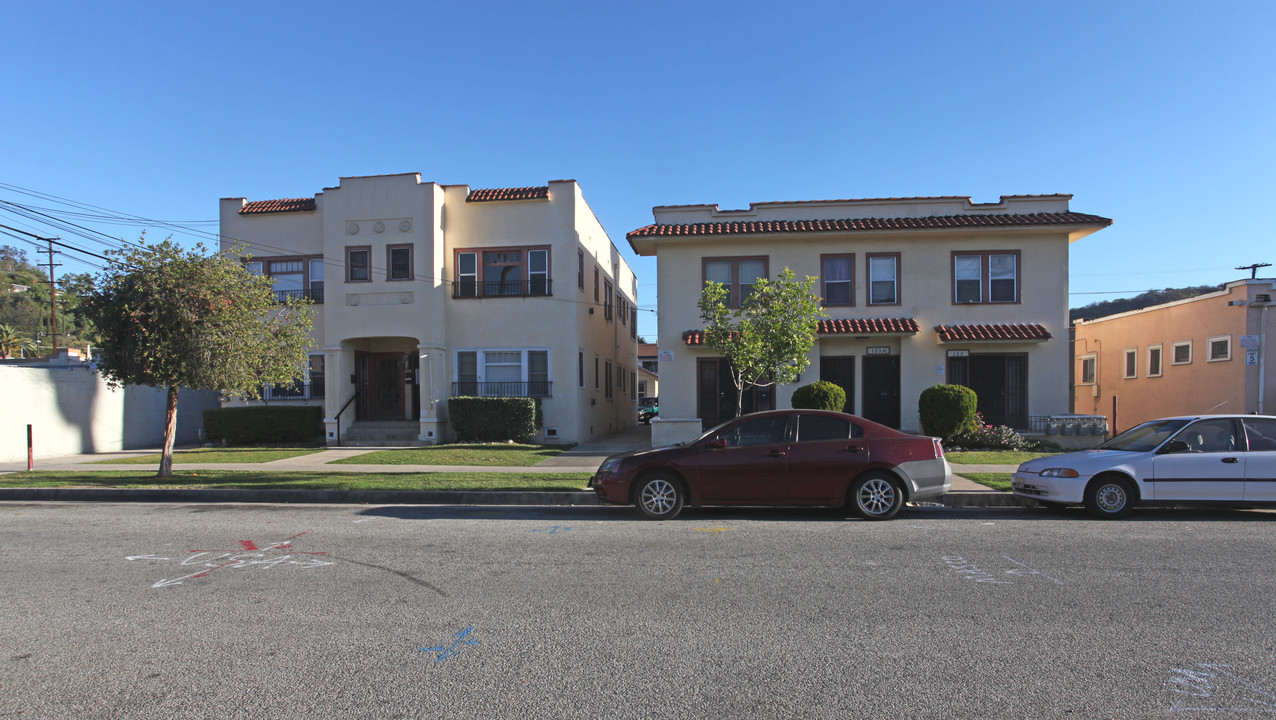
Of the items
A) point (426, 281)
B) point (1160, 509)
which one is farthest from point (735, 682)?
point (426, 281)

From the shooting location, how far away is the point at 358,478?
41.9 feet

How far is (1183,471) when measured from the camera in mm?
9078

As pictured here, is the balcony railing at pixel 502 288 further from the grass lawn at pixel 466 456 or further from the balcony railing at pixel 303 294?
the grass lawn at pixel 466 456

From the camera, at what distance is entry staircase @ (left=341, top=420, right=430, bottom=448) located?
68.9 ft

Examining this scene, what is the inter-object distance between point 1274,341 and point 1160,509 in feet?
47.8

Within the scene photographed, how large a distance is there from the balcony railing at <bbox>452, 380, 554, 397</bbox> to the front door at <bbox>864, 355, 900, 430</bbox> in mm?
9039

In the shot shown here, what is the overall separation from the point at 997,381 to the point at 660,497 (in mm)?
14388

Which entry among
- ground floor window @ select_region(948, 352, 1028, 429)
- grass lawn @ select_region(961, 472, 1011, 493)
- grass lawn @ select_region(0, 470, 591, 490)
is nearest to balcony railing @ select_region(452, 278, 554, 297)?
grass lawn @ select_region(0, 470, 591, 490)

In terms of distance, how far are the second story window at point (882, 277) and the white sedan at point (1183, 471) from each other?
11026 mm

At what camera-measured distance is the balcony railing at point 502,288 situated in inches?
851

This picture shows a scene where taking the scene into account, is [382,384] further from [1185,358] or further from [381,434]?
[1185,358]

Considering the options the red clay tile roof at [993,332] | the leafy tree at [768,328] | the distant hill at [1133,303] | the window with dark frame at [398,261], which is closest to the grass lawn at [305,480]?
the leafy tree at [768,328]

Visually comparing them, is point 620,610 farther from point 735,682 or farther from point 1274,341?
point 1274,341

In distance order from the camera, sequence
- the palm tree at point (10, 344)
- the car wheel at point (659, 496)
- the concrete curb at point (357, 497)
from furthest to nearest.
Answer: the palm tree at point (10, 344), the concrete curb at point (357, 497), the car wheel at point (659, 496)
